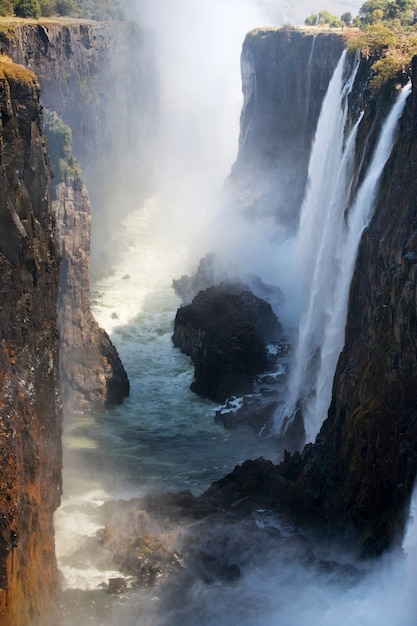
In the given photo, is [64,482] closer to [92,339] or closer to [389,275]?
[92,339]

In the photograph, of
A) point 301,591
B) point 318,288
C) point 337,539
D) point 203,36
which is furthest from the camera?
point 203,36

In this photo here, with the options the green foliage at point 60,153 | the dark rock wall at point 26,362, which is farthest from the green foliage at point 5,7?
the dark rock wall at point 26,362

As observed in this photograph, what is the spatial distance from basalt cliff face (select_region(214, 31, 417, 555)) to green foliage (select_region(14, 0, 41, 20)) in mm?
29248

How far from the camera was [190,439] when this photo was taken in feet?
159

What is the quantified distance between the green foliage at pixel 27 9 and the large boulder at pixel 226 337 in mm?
20903

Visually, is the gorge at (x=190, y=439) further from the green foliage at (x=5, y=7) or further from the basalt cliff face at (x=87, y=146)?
the green foliage at (x=5, y=7)

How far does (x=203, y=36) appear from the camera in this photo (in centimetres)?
11475

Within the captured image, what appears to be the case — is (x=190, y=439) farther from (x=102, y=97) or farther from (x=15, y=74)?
(x=102, y=97)

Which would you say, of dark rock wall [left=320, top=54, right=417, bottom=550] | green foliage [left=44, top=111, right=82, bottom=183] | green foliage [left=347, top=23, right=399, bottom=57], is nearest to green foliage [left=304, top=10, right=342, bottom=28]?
green foliage [left=347, top=23, right=399, bottom=57]

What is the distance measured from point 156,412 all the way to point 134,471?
8.12m

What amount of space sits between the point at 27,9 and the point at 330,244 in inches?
1109

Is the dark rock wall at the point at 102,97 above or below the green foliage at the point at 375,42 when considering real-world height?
below

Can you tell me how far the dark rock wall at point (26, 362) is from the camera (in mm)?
26328

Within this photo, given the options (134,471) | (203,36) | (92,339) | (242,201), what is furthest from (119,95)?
(134,471)
